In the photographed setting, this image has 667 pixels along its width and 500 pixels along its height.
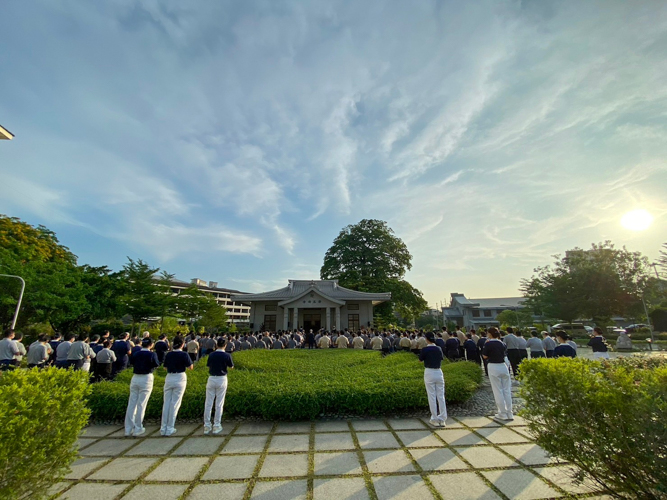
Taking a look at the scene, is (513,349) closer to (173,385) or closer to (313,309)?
(173,385)

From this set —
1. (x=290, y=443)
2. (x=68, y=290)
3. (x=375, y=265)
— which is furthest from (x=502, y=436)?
(x=375, y=265)

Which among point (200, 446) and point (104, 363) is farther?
point (104, 363)

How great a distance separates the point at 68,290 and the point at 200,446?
1794 centimetres

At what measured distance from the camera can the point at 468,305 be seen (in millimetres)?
49719

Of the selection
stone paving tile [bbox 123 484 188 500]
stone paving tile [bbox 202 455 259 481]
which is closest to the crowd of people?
stone paving tile [bbox 202 455 259 481]

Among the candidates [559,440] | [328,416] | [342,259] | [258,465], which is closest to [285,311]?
[342,259]

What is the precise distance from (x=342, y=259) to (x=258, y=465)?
92.0ft

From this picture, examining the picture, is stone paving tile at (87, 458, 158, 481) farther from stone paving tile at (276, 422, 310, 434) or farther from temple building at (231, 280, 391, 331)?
temple building at (231, 280, 391, 331)

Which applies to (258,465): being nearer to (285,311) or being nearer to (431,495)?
(431,495)

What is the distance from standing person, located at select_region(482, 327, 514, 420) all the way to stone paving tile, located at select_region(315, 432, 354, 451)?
3.19m

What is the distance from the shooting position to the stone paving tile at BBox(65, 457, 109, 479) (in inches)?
143

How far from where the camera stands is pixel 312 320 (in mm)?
25906

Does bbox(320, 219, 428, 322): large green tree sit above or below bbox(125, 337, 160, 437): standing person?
above

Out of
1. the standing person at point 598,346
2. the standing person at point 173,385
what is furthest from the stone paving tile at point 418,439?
the standing person at point 598,346
